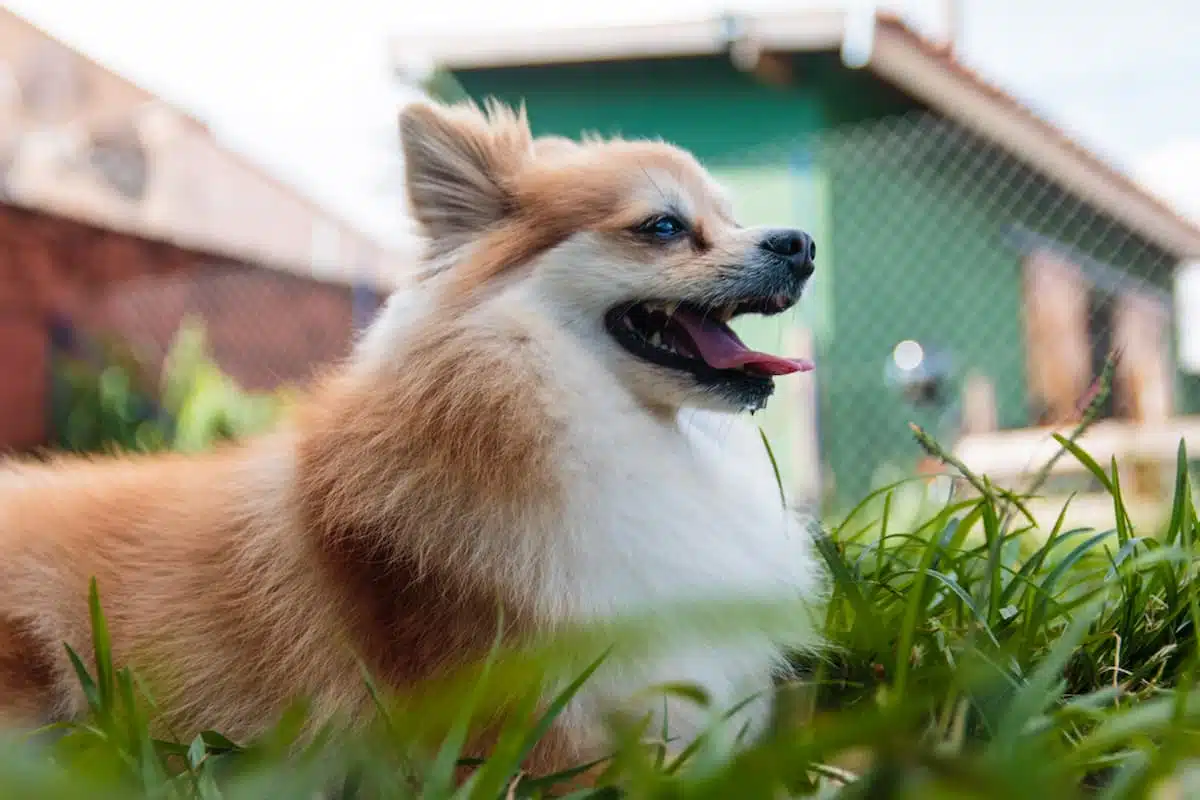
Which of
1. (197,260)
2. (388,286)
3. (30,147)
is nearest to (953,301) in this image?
(388,286)

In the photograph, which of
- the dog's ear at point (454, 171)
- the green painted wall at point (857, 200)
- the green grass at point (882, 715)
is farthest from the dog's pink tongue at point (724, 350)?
the green painted wall at point (857, 200)

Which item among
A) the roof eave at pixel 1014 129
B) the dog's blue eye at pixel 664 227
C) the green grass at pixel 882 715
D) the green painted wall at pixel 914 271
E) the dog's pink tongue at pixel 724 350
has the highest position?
the roof eave at pixel 1014 129

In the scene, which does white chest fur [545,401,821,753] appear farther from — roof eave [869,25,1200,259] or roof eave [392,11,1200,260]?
roof eave [869,25,1200,259]

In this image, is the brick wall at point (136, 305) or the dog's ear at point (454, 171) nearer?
the dog's ear at point (454, 171)

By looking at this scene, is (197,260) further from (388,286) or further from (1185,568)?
(1185,568)

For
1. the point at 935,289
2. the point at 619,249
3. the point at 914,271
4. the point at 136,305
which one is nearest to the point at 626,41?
the point at 914,271

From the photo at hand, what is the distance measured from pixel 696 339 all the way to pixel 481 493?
0.73 m

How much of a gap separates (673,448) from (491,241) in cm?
66

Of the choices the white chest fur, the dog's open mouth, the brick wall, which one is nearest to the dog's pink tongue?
the dog's open mouth

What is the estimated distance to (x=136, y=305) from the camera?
7.99m

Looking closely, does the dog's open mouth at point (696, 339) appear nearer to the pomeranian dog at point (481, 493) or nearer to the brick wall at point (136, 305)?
the pomeranian dog at point (481, 493)

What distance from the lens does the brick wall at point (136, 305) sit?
22.2ft

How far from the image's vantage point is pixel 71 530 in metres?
2.14

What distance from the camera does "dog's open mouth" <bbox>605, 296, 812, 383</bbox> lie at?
2.19 meters
